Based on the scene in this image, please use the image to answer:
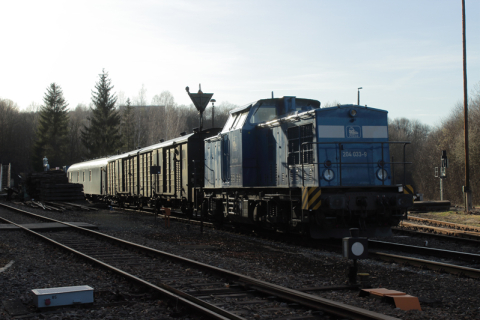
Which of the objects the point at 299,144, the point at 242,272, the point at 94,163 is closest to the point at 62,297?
the point at 242,272

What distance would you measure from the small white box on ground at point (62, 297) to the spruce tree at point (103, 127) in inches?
2271

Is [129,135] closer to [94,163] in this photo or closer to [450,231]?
[94,163]

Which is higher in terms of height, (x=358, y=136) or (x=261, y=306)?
(x=358, y=136)

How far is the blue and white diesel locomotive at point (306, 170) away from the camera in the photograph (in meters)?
9.75

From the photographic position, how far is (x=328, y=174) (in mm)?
10023

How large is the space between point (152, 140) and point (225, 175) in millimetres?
57950

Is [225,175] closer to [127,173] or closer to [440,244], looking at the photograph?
[440,244]

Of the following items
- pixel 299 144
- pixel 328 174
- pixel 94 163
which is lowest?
pixel 328 174

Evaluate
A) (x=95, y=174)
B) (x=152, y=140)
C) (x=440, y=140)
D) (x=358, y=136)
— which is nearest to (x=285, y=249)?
(x=358, y=136)

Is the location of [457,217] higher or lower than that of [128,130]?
lower

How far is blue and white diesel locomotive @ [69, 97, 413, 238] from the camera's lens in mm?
9750

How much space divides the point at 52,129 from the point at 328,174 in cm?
6203

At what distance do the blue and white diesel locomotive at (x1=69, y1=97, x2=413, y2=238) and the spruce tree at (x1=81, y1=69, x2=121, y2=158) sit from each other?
4976 centimetres

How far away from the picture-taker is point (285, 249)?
9867 millimetres
